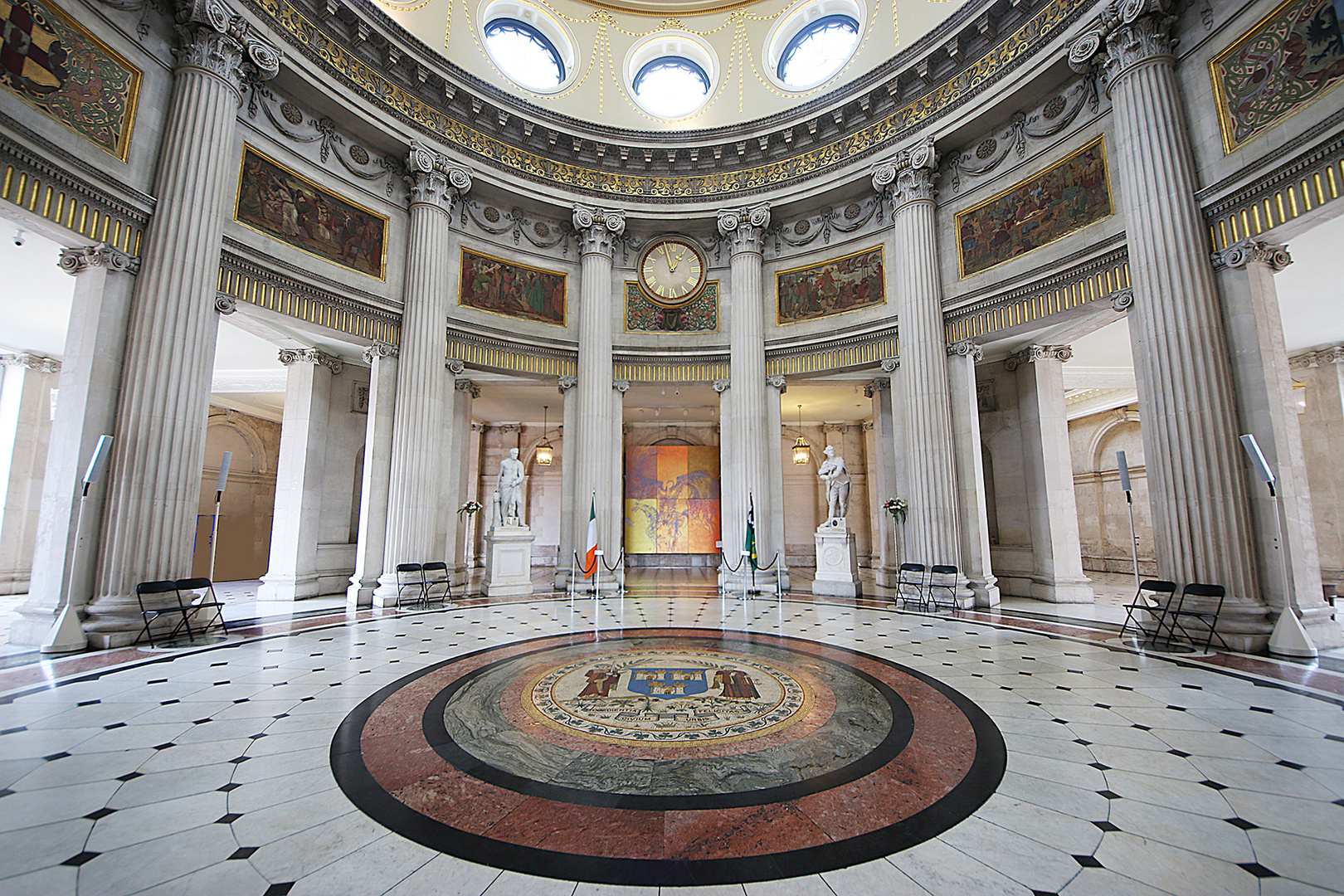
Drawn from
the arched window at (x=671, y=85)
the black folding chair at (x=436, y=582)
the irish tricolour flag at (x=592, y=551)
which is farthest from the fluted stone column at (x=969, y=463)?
the black folding chair at (x=436, y=582)

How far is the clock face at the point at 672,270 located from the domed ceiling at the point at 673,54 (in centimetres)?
282

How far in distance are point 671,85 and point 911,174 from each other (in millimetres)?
7349

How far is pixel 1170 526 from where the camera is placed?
706 centimetres

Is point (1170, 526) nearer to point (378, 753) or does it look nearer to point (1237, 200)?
point (1237, 200)

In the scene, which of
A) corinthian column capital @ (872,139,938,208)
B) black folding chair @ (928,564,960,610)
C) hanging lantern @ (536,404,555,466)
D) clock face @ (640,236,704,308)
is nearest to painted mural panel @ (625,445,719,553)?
hanging lantern @ (536,404,555,466)

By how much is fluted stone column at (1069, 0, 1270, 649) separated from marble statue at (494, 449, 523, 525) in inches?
424

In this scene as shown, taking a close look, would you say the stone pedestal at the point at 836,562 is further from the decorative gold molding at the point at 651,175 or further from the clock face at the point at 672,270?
the decorative gold molding at the point at 651,175

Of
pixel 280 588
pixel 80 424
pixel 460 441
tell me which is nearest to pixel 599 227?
pixel 460 441

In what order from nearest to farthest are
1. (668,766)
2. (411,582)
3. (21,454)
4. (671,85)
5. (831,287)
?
(668,766) < (411,582) < (21,454) < (831,287) < (671,85)

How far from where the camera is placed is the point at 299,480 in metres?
10.8

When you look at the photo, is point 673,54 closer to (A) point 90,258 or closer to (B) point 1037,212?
(B) point 1037,212

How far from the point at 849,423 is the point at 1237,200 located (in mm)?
13268

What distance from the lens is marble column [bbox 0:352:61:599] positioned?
1152 cm

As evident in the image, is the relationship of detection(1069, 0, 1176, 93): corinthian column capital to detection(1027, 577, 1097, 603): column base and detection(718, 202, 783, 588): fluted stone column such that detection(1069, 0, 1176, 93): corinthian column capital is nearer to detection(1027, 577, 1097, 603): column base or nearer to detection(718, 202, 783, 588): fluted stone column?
detection(718, 202, 783, 588): fluted stone column
